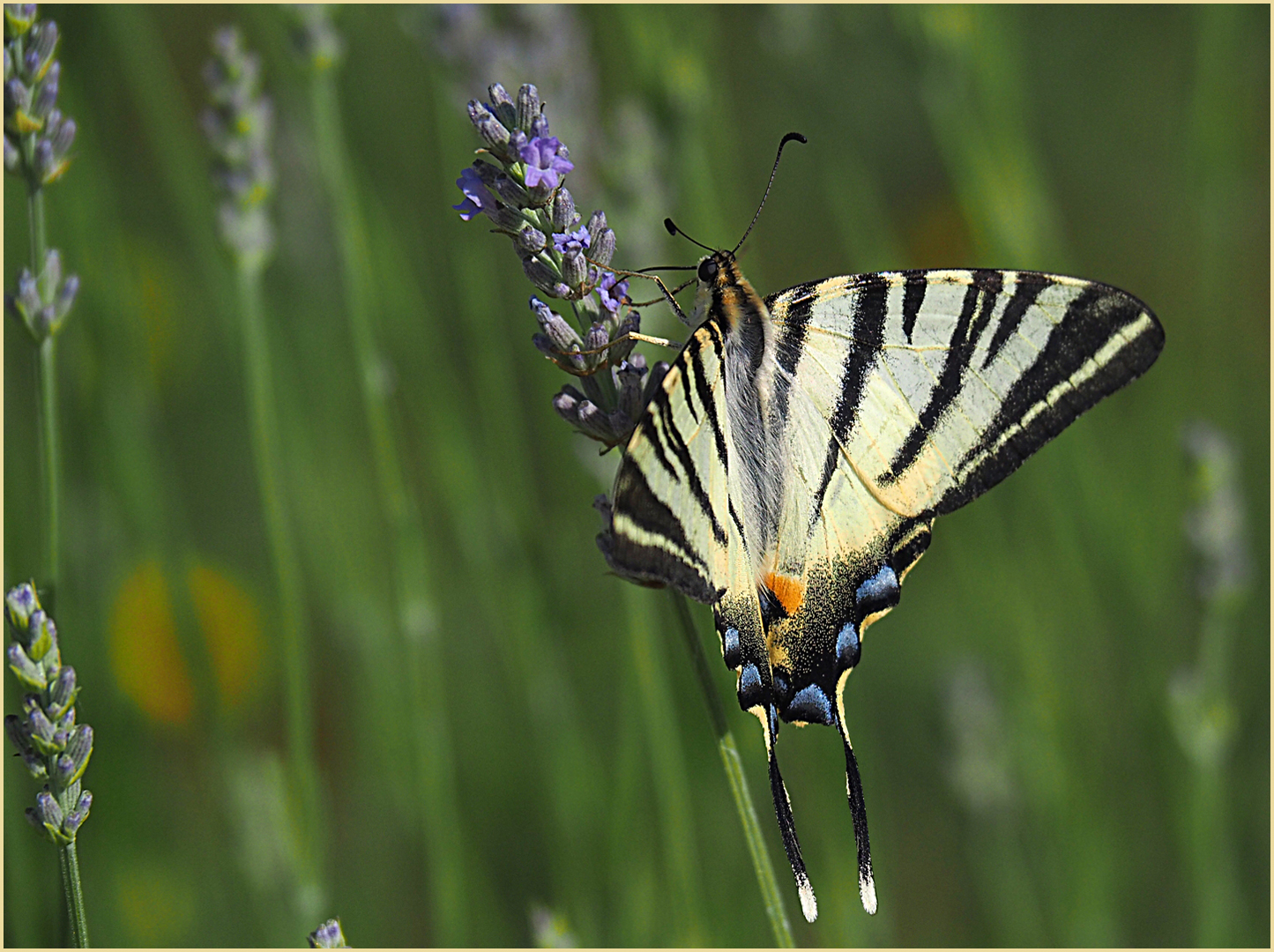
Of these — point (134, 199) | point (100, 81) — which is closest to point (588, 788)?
point (100, 81)

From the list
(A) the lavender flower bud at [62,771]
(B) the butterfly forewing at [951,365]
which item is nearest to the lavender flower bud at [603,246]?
(B) the butterfly forewing at [951,365]

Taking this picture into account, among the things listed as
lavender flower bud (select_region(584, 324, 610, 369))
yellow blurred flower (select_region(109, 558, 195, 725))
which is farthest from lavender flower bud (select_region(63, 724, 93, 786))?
yellow blurred flower (select_region(109, 558, 195, 725))

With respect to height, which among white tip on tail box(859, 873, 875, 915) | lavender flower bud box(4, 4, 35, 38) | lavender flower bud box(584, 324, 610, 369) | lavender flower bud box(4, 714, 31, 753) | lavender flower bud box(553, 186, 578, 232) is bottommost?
white tip on tail box(859, 873, 875, 915)

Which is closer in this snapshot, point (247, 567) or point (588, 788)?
point (588, 788)

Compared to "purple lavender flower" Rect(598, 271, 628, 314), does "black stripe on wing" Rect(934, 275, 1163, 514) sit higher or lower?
lower

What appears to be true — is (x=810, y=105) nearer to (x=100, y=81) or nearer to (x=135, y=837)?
→ (x=100, y=81)

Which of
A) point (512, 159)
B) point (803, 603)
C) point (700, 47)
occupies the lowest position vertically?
point (803, 603)

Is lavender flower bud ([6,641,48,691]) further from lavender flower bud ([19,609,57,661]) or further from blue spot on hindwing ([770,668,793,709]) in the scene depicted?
blue spot on hindwing ([770,668,793,709])

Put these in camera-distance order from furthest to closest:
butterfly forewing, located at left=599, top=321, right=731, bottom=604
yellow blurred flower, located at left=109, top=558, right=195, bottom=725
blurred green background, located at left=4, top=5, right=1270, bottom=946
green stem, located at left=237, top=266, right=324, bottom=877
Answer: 1. yellow blurred flower, located at left=109, top=558, right=195, bottom=725
2. blurred green background, located at left=4, top=5, right=1270, bottom=946
3. green stem, located at left=237, top=266, right=324, bottom=877
4. butterfly forewing, located at left=599, top=321, right=731, bottom=604
